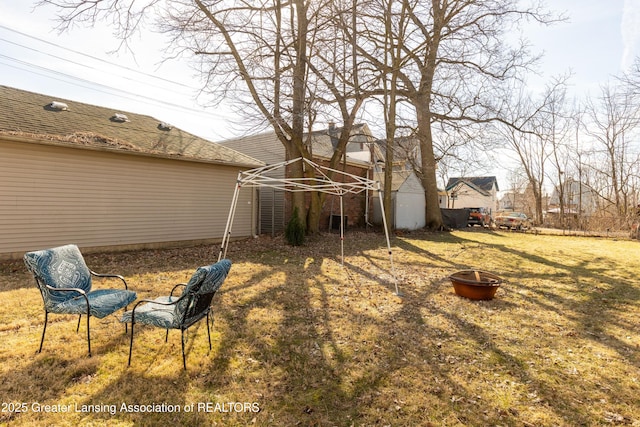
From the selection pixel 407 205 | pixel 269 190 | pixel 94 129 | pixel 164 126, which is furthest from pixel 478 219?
pixel 94 129

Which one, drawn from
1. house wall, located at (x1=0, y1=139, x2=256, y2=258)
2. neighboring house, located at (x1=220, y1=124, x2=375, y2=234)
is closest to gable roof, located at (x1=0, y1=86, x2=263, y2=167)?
house wall, located at (x1=0, y1=139, x2=256, y2=258)

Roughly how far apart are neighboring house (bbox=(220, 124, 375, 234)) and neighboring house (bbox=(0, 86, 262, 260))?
2510mm

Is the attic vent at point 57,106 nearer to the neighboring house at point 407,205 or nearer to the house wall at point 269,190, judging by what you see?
the house wall at point 269,190

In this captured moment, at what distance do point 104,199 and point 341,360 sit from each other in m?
8.76

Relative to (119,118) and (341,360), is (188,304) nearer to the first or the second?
(341,360)

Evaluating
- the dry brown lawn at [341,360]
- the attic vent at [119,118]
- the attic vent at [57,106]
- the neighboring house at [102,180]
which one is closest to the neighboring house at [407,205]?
the neighboring house at [102,180]

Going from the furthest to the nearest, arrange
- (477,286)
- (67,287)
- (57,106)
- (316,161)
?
(316,161) → (57,106) → (477,286) → (67,287)

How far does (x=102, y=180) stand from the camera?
915 cm

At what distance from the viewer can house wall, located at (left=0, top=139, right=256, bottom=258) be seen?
7.82 meters

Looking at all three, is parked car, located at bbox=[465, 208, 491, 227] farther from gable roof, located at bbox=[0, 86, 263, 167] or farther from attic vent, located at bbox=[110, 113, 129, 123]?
attic vent, located at bbox=[110, 113, 129, 123]

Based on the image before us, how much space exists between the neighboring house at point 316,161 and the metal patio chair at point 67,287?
9.50 metres

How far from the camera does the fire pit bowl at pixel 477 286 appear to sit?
19.4ft

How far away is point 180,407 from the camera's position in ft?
9.10

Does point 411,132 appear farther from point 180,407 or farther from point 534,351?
point 180,407
